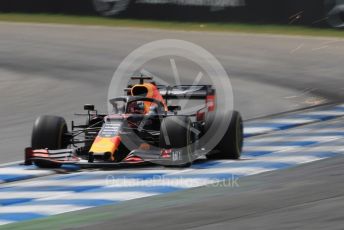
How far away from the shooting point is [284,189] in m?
10.6

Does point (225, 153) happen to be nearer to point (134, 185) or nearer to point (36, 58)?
point (134, 185)

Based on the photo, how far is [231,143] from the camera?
41.6 feet

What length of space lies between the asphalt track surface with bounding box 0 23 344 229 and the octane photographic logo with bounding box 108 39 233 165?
0.22 metres

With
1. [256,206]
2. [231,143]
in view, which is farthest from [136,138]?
[256,206]

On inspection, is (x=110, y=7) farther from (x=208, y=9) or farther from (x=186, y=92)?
(x=186, y=92)

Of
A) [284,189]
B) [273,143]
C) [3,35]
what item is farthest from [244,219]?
[3,35]

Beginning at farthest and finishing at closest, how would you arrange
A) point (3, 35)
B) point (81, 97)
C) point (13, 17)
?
1. point (13, 17)
2. point (3, 35)
3. point (81, 97)

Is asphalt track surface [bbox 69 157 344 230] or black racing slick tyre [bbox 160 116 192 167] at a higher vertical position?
black racing slick tyre [bbox 160 116 192 167]

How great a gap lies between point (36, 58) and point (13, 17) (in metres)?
8.18

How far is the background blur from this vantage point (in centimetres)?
2522

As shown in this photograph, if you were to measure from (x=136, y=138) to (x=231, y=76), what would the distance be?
9101mm

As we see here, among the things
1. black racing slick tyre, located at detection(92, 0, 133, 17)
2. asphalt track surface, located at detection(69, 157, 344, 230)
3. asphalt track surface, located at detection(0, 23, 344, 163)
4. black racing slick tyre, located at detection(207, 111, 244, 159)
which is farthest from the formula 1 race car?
black racing slick tyre, located at detection(92, 0, 133, 17)

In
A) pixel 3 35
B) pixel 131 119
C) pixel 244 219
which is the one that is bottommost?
pixel 244 219

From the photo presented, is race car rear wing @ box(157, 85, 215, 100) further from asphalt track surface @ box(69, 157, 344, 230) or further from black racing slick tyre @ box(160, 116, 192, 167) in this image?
asphalt track surface @ box(69, 157, 344, 230)
